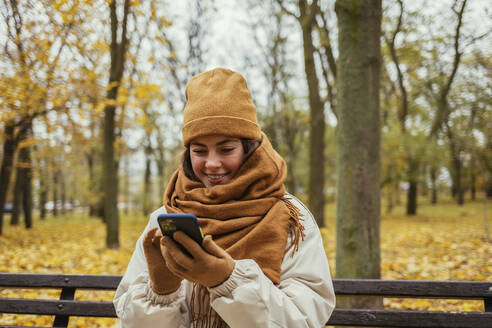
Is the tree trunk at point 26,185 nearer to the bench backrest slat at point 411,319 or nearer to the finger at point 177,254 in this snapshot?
the bench backrest slat at point 411,319

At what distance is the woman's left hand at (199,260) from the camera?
122cm

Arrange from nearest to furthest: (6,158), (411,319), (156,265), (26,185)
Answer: (156,265) → (411,319) → (6,158) → (26,185)

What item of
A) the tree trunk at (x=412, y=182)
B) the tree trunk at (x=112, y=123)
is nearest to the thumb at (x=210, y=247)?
the tree trunk at (x=112, y=123)

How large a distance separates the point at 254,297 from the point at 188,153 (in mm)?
875

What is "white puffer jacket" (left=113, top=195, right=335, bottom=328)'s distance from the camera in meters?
1.32

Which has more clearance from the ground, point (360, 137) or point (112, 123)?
point (112, 123)

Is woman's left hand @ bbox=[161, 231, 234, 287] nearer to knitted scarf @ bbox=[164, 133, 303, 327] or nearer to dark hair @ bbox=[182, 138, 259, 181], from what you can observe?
knitted scarf @ bbox=[164, 133, 303, 327]

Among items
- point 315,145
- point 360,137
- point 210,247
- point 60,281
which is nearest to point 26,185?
point 315,145

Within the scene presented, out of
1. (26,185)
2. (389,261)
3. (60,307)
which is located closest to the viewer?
(60,307)

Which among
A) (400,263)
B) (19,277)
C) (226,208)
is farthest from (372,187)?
(400,263)

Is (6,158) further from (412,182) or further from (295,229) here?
(412,182)

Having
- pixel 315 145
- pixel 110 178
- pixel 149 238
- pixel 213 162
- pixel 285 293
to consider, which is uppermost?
pixel 315 145

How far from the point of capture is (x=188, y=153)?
6.34ft

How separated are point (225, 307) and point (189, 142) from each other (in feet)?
2.62
